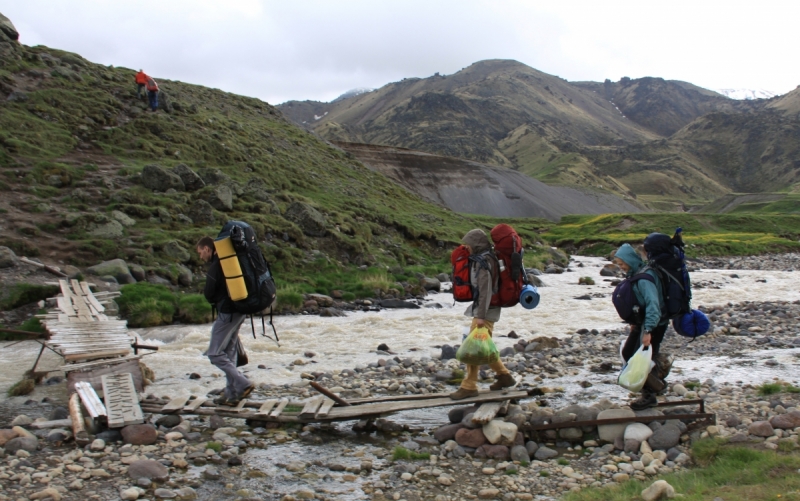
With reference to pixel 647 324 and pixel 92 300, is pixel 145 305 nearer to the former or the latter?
pixel 92 300

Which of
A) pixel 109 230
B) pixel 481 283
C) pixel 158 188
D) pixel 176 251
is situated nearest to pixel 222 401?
pixel 481 283

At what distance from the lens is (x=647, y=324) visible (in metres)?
8.23

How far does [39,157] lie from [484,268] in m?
31.0

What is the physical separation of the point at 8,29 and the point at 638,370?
55.0m

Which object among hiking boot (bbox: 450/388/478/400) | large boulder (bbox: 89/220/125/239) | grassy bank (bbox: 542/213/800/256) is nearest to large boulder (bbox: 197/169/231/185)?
large boulder (bbox: 89/220/125/239)

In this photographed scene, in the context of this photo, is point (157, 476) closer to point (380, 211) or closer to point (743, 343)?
point (743, 343)

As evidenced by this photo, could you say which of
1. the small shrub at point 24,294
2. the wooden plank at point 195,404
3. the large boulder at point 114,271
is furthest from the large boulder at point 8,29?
the wooden plank at point 195,404

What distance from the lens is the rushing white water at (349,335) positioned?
13945 millimetres

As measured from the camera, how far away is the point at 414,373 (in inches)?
547

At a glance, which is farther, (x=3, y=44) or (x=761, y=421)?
(x=3, y=44)

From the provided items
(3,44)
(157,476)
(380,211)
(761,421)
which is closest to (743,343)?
(761,421)

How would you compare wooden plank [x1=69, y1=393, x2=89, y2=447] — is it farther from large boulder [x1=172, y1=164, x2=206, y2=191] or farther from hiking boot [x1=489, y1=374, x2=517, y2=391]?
large boulder [x1=172, y1=164, x2=206, y2=191]

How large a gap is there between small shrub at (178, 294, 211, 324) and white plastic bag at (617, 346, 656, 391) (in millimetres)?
16289

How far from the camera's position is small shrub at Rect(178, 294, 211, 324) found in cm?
2070
